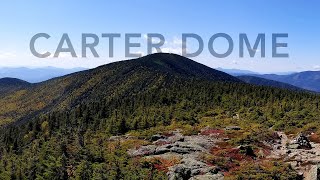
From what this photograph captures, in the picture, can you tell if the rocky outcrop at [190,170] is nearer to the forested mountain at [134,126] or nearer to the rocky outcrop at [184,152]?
the rocky outcrop at [184,152]

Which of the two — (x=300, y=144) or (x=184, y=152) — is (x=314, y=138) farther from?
(x=184, y=152)

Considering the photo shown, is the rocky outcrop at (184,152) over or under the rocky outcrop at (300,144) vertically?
under

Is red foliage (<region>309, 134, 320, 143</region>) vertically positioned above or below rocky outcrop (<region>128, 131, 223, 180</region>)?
above

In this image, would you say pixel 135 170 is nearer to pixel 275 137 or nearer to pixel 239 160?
pixel 239 160

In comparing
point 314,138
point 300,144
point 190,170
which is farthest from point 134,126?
point 190,170

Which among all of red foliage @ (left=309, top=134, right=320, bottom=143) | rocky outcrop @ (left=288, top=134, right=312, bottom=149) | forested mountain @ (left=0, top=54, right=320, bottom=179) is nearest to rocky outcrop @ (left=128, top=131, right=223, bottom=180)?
forested mountain @ (left=0, top=54, right=320, bottom=179)

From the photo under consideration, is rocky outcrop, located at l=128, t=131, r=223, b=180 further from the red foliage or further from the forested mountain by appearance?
the red foliage

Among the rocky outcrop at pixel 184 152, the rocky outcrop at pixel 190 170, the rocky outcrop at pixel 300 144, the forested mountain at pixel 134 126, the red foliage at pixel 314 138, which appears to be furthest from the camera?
the red foliage at pixel 314 138

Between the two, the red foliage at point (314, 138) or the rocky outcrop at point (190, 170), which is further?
the red foliage at point (314, 138)

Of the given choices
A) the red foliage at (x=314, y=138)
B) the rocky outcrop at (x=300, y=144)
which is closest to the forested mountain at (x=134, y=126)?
the red foliage at (x=314, y=138)

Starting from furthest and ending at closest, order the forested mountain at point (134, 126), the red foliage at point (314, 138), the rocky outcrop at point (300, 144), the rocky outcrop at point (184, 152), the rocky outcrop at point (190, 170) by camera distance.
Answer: the red foliage at point (314, 138)
the rocky outcrop at point (300, 144)
the forested mountain at point (134, 126)
the rocky outcrop at point (184, 152)
the rocky outcrop at point (190, 170)

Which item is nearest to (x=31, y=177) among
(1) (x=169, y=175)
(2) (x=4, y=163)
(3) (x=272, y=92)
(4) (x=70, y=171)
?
(4) (x=70, y=171)
